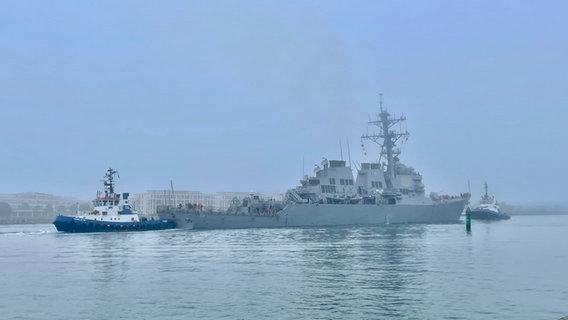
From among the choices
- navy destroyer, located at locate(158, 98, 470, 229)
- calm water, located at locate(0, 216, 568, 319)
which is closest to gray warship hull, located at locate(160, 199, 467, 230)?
navy destroyer, located at locate(158, 98, 470, 229)

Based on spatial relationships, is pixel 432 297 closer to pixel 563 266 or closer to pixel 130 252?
pixel 563 266

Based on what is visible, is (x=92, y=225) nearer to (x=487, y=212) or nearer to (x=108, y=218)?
(x=108, y=218)

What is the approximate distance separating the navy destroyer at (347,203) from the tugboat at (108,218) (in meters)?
5.16

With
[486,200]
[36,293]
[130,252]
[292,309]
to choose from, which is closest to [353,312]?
[292,309]

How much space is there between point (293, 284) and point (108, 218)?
50.0 metres

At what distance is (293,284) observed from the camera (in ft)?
74.3

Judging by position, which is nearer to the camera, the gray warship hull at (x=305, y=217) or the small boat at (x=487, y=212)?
the gray warship hull at (x=305, y=217)

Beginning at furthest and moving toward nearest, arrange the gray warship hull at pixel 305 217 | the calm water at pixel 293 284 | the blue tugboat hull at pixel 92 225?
the gray warship hull at pixel 305 217
the blue tugboat hull at pixel 92 225
the calm water at pixel 293 284

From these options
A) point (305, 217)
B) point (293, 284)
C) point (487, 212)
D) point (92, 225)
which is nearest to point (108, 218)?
point (92, 225)

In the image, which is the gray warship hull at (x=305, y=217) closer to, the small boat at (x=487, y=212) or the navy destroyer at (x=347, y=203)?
the navy destroyer at (x=347, y=203)

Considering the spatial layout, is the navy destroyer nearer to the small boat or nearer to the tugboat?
the tugboat

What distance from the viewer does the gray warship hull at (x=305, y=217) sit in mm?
70875

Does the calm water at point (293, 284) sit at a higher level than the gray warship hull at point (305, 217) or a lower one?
lower

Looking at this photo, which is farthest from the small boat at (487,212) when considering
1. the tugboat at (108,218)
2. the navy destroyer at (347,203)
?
the tugboat at (108,218)
